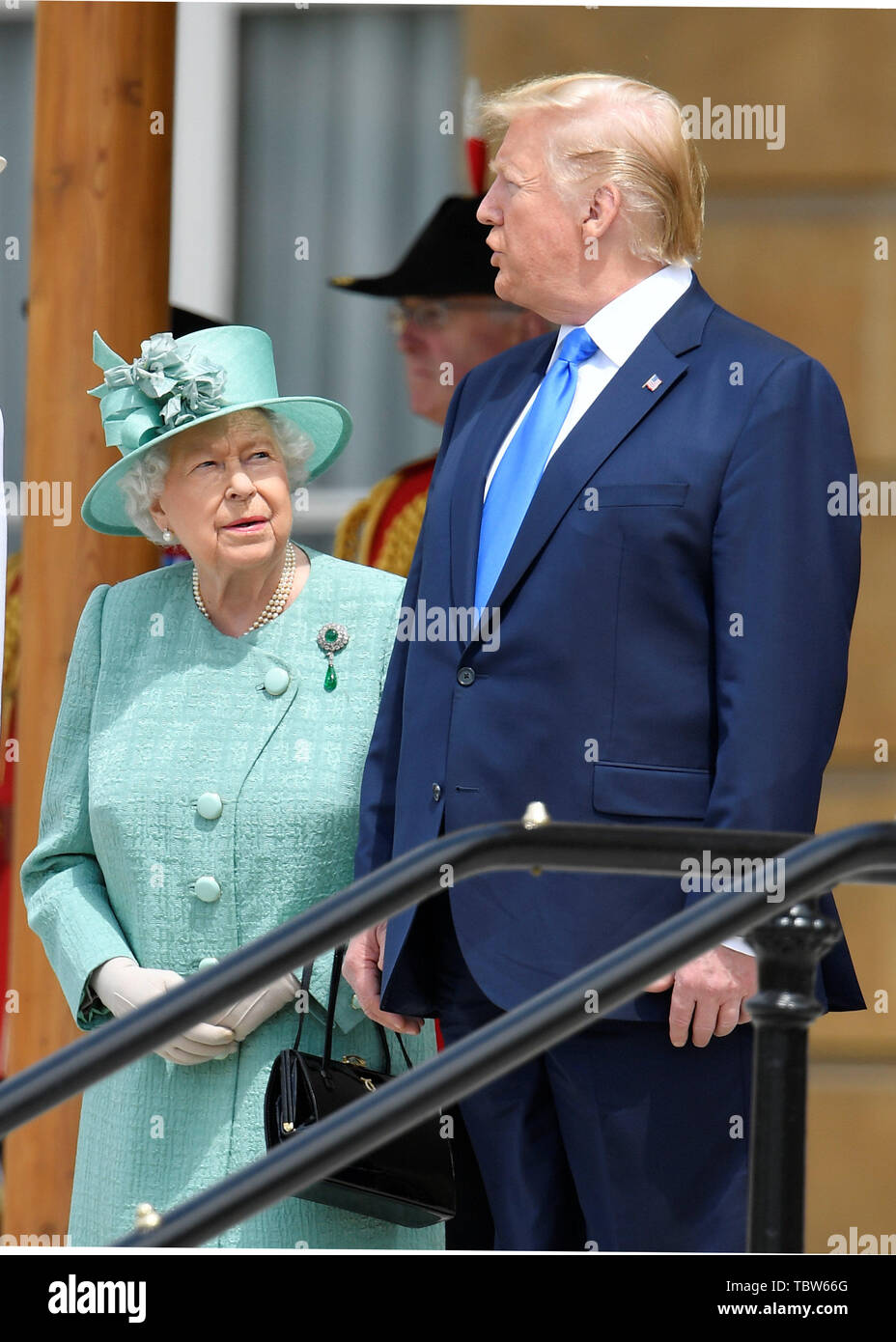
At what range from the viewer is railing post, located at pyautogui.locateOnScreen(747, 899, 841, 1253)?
2.18 metres

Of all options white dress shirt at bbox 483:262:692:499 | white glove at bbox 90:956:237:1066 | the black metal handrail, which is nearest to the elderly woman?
white glove at bbox 90:956:237:1066

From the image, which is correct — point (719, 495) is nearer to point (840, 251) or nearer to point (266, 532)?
point (266, 532)

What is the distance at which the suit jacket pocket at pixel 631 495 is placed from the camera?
2752mm

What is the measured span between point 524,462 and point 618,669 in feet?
1.23

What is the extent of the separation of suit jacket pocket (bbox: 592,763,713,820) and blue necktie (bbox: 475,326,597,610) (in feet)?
1.15

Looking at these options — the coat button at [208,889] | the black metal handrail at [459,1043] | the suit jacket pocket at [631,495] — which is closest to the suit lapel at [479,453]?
the suit jacket pocket at [631,495]

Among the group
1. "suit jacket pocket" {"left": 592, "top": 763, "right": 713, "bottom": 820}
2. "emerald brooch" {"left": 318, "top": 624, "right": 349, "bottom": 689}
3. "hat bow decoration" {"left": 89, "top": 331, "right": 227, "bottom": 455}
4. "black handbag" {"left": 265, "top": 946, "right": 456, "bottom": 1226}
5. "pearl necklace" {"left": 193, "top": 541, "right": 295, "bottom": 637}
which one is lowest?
"black handbag" {"left": 265, "top": 946, "right": 456, "bottom": 1226}

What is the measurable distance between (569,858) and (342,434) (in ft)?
4.01

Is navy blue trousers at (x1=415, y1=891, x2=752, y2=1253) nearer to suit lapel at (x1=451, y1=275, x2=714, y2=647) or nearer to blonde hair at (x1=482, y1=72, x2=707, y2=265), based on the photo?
suit lapel at (x1=451, y1=275, x2=714, y2=647)

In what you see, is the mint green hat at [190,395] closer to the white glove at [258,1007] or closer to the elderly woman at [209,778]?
the elderly woman at [209,778]

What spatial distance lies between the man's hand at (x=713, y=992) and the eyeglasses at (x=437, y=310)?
85.2 inches
